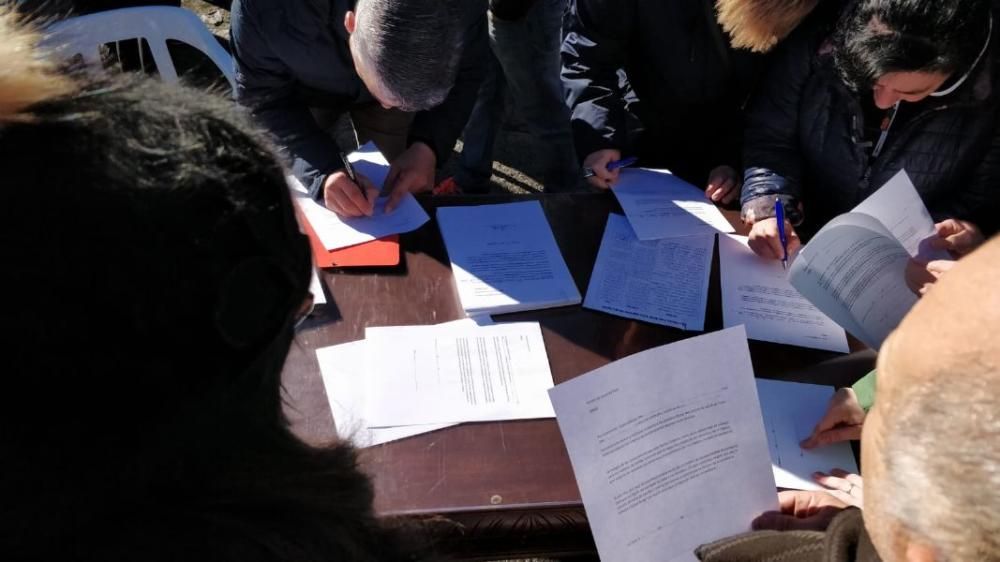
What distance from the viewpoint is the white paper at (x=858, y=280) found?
132 centimetres

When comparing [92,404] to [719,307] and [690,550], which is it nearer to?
[690,550]

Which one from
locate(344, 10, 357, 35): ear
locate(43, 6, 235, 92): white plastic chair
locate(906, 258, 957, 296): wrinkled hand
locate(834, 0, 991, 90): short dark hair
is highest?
locate(834, 0, 991, 90): short dark hair

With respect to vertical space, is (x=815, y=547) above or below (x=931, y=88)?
below

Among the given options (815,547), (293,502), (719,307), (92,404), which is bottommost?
(719,307)

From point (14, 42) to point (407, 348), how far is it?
875 millimetres

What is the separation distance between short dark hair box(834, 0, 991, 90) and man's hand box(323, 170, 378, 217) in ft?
3.28

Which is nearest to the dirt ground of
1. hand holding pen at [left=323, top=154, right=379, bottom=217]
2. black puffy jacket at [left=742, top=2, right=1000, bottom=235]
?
black puffy jacket at [left=742, top=2, right=1000, bottom=235]

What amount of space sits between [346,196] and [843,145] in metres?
1.12

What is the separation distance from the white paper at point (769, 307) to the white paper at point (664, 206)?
10cm

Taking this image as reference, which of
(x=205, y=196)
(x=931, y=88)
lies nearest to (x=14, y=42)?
(x=205, y=196)

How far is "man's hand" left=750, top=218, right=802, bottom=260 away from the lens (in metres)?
1.60

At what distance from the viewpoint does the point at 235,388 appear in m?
0.60

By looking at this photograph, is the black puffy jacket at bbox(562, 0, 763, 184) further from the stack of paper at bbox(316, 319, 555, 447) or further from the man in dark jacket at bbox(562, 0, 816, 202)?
the stack of paper at bbox(316, 319, 555, 447)

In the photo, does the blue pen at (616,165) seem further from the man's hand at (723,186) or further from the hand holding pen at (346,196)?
the hand holding pen at (346,196)
